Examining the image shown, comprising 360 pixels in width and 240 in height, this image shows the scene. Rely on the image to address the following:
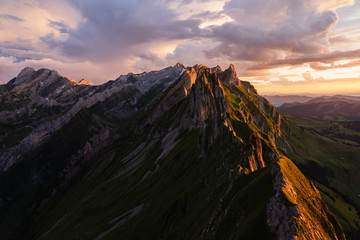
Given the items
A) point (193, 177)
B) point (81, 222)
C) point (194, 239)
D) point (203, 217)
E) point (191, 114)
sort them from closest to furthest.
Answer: point (194, 239), point (203, 217), point (193, 177), point (81, 222), point (191, 114)

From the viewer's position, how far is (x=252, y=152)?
65625mm

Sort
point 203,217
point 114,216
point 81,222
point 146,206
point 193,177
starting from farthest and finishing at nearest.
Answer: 1. point 81,222
2. point 114,216
3. point 146,206
4. point 193,177
5. point 203,217

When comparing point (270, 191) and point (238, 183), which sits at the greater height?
point (270, 191)

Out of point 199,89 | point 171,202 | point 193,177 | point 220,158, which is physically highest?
point 199,89

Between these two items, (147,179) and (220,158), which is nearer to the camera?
(220,158)

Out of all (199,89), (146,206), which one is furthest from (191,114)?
(146,206)

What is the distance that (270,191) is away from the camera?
118ft

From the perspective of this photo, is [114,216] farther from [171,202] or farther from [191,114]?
[191,114]

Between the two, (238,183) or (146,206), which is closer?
(238,183)

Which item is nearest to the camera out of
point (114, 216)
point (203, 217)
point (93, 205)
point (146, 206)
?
point (203, 217)

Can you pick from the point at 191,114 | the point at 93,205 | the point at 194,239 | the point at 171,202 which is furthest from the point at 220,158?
the point at 93,205

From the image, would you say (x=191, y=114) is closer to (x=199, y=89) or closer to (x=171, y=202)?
(x=199, y=89)

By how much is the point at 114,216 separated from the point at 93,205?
1682 inches

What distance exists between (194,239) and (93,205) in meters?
Answer: 127
